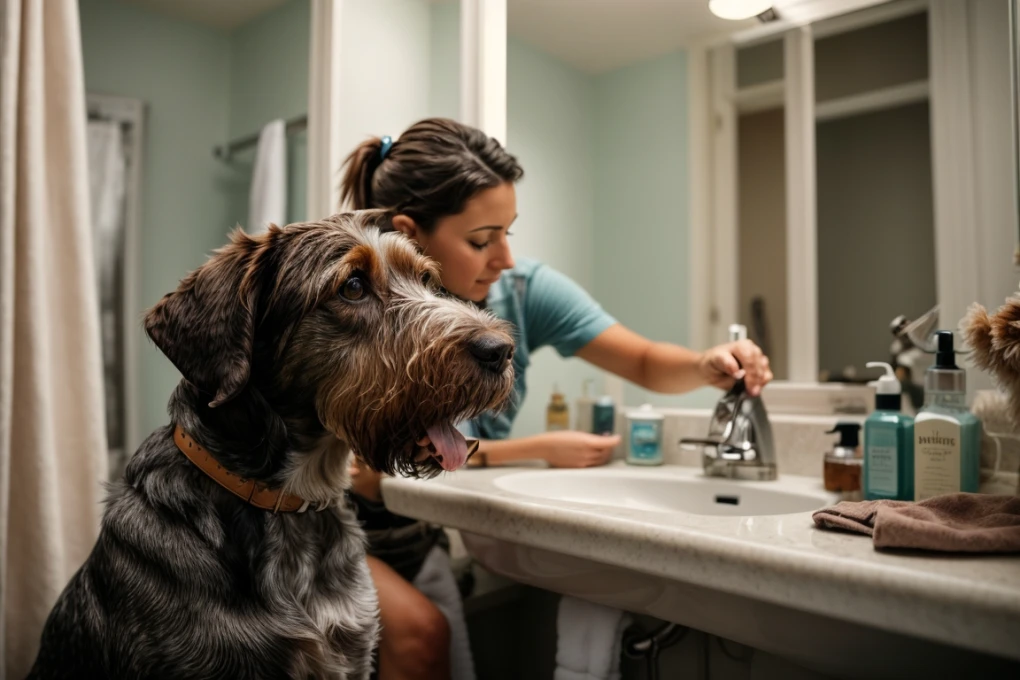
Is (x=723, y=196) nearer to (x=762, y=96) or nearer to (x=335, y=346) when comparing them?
(x=762, y=96)

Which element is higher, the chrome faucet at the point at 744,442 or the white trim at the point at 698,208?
the white trim at the point at 698,208

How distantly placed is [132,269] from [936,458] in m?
2.14

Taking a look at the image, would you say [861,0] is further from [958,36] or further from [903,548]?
[903,548]

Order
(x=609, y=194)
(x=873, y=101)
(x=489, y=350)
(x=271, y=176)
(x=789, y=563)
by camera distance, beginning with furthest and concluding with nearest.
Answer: (x=271, y=176) < (x=609, y=194) < (x=873, y=101) < (x=489, y=350) < (x=789, y=563)

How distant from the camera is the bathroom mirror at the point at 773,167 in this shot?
1.15m

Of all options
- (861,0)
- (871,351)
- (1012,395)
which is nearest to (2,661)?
(1012,395)

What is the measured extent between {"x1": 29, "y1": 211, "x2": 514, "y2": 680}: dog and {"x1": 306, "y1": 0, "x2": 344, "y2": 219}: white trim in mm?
832

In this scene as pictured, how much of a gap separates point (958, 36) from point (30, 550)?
187cm

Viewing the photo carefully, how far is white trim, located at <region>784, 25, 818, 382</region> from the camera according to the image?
1.41m

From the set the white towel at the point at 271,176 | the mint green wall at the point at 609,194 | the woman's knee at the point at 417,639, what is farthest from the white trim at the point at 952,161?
the white towel at the point at 271,176

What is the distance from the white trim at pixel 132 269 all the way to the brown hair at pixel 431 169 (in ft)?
4.15

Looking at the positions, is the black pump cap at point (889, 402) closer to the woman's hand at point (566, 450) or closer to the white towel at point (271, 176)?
the woman's hand at point (566, 450)

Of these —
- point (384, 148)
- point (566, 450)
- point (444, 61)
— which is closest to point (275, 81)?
point (444, 61)

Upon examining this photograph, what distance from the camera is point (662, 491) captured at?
4.09 ft
